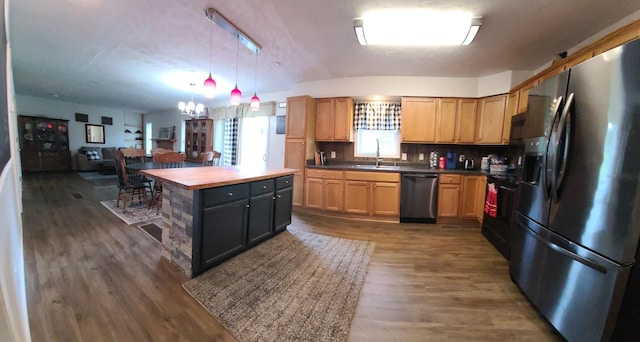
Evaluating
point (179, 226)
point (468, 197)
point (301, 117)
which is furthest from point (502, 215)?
point (179, 226)

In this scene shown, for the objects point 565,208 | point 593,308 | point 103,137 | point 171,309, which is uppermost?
point 103,137

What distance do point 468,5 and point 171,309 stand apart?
3330 mm

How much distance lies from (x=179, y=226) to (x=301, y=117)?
272cm

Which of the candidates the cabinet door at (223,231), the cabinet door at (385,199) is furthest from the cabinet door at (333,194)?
the cabinet door at (223,231)

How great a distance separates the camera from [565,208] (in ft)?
4.72

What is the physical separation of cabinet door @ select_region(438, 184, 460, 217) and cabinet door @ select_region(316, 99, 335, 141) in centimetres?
205

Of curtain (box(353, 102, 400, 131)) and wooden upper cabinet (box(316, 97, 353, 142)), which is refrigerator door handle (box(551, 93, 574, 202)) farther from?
wooden upper cabinet (box(316, 97, 353, 142))

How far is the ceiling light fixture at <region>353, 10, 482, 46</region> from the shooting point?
2084mm

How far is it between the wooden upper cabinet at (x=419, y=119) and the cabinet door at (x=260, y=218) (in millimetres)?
2593

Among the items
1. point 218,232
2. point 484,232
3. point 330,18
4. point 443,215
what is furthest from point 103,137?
A: point 484,232

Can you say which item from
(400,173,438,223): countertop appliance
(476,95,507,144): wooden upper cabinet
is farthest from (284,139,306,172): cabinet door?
(476,95,507,144): wooden upper cabinet

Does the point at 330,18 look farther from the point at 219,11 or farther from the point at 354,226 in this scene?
the point at 354,226

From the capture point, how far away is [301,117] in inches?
161

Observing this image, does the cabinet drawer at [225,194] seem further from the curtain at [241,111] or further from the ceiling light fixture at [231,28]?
the curtain at [241,111]
